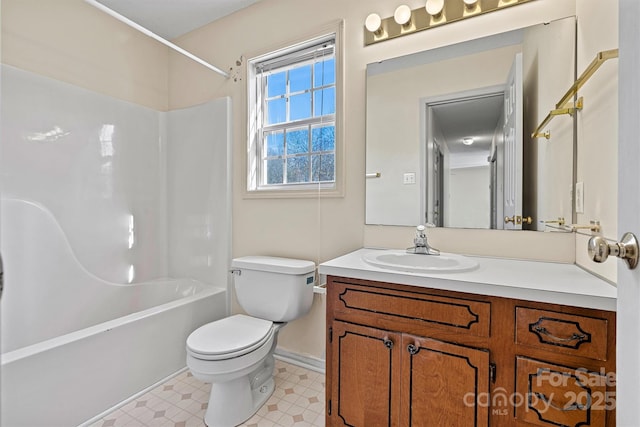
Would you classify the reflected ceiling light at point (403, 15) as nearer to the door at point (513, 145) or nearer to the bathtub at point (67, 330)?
the door at point (513, 145)

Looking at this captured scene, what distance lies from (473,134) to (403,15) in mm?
740

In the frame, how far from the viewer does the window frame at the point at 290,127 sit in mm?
1894

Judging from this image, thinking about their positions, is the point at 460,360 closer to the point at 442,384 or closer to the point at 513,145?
the point at 442,384

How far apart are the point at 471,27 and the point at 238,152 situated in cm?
164

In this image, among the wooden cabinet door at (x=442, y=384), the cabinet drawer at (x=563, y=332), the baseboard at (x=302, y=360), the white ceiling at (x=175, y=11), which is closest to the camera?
the cabinet drawer at (x=563, y=332)

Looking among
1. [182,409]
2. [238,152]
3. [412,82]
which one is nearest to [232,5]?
[238,152]

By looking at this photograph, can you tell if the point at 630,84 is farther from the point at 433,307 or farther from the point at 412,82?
the point at 412,82

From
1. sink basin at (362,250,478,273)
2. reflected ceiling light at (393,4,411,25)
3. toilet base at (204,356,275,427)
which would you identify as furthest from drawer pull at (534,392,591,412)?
reflected ceiling light at (393,4,411,25)

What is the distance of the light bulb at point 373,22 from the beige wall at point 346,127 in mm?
86

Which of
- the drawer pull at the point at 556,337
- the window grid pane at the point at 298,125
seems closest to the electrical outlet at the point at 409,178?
the window grid pane at the point at 298,125

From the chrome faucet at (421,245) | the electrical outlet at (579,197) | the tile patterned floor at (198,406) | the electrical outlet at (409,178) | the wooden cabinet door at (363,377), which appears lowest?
the tile patterned floor at (198,406)

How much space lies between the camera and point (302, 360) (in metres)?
2.07

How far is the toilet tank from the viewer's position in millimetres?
1775

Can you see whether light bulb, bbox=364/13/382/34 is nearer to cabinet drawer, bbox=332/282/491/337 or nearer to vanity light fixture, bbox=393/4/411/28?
vanity light fixture, bbox=393/4/411/28
